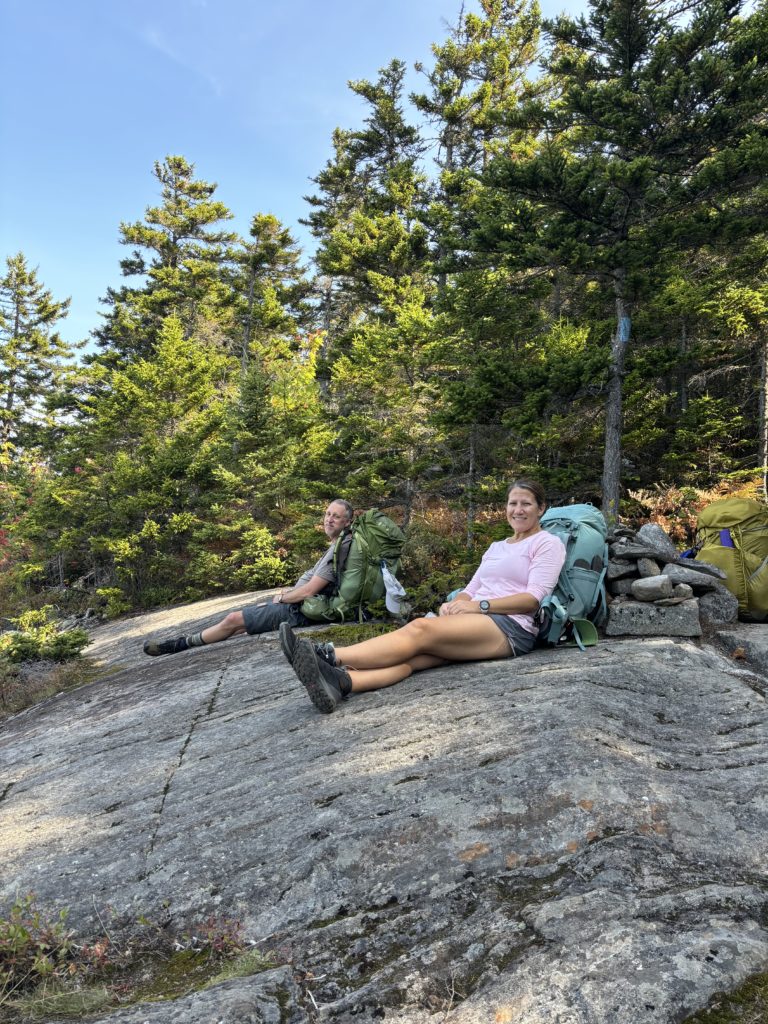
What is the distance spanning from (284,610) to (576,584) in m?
4.15

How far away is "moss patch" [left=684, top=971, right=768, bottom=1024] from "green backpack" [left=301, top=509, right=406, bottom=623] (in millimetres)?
5655

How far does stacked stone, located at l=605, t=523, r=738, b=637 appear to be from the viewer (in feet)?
18.8

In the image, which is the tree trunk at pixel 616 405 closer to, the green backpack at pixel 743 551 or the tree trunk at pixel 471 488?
the tree trunk at pixel 471 488

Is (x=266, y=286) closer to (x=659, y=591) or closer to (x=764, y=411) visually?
(x=764, y=411)

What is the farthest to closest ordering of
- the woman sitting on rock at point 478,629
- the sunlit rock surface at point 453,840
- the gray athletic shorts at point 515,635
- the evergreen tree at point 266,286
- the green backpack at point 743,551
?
the evergreen tree at point 266,286 < the green backpack at point 743,551 < the gray athletic shorts at point 515,635 < the woman sitting on rock at point 478,629 < the sunlit rock surface at point 453,840

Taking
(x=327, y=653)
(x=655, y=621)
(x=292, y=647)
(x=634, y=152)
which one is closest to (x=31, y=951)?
(x=292, y=647)

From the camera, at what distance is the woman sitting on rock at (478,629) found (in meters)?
4.53

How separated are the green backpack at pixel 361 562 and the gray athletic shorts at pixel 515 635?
246 centimetres

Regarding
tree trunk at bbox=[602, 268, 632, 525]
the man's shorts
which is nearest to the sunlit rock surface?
the man's shorts

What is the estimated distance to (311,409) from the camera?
58.3ft

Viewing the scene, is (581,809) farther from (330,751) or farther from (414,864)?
(330,751)

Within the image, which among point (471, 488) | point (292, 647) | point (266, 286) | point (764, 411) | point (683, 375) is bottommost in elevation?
Answer: point (292, 647)

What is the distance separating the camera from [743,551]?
21.9 ft

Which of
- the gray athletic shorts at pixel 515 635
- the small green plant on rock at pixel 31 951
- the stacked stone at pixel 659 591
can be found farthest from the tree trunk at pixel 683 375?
the small green plant on rock at pixel 31 951
